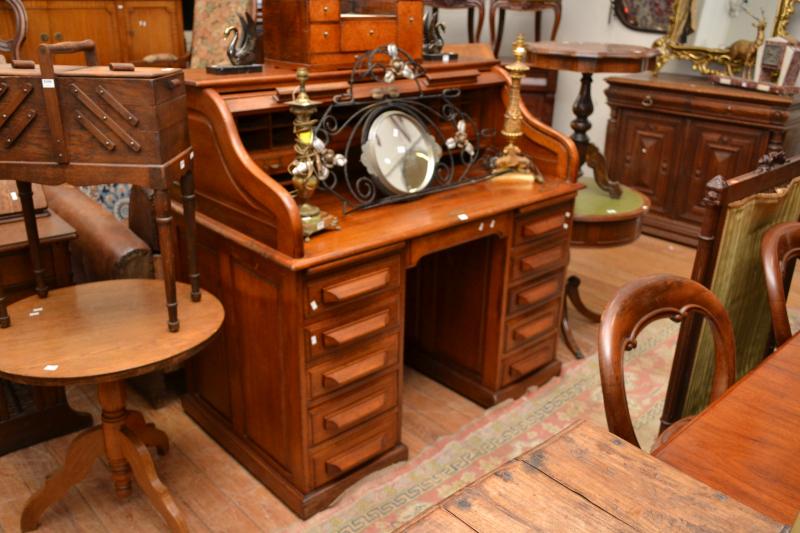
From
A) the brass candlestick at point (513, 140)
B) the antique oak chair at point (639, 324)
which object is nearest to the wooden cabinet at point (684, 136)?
the brass candlestick at point (513, 140)

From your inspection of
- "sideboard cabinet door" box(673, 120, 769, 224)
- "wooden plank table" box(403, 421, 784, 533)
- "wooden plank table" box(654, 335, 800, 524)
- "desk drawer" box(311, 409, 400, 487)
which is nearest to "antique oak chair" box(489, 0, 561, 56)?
"sideboard cabinet door" box(673, 120, 769, 224)

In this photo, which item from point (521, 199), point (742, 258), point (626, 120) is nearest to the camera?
point (742, 258)

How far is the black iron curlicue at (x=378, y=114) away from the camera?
238 centimetres

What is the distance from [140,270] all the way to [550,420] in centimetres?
166

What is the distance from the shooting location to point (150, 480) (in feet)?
7.02

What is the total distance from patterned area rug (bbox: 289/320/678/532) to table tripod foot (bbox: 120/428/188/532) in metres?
0.37

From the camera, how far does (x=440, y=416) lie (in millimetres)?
2896

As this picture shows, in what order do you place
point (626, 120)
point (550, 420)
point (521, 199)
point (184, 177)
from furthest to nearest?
point (626, 120)
point (550, 420)
point (521, 199)
point (184, 177)

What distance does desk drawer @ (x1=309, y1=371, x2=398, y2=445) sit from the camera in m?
2.26

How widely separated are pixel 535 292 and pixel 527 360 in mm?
316

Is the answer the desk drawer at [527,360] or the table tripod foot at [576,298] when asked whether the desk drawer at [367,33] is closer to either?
the desk drawer at [527,360]

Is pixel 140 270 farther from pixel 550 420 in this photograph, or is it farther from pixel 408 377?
pixel 550 420

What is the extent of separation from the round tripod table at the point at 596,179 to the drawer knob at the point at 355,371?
1.14 m


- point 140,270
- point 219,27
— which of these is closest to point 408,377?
point 140,270
